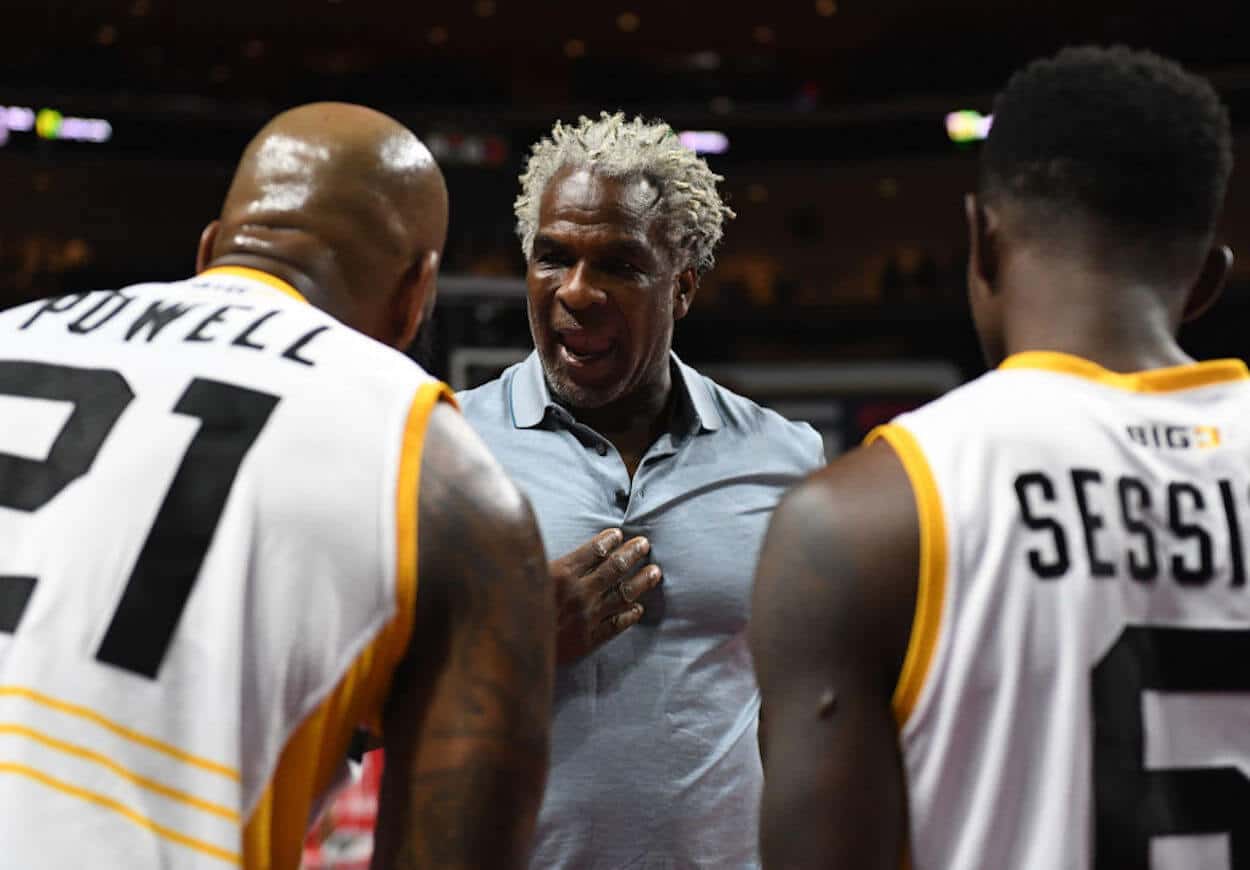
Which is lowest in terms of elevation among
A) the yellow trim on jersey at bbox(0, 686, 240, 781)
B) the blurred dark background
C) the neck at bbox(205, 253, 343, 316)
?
the yellow trim on jersey at bbox(0, 686, 240, 781)

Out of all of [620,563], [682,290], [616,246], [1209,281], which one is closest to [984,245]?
[1209,281]

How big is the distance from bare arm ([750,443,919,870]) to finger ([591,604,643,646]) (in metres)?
0.88

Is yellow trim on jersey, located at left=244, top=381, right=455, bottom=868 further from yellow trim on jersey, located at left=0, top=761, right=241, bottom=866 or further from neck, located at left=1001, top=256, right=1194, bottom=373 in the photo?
neck, located at left=1001, top=256, right=1194, bottom=373

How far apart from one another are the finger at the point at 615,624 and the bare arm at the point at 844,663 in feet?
2.90

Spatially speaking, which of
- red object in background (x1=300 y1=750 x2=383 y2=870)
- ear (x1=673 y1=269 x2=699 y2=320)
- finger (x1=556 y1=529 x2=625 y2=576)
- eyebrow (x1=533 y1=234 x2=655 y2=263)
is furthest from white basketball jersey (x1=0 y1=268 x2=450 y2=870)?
red object in background (x1=300 y1=750 x2=383 y2=870)

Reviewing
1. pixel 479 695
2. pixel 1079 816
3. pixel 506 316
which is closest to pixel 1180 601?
pixel 1079 816

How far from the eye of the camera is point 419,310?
173 cm

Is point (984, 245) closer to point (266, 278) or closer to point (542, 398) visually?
point (266, 278)

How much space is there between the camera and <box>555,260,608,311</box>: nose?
2.56m

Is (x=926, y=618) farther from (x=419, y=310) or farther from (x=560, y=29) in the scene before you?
(x=560, y=29)

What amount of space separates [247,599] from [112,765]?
0.63 ft

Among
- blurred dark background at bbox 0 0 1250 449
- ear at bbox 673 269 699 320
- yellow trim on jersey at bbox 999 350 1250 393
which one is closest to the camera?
yellow trim on jersey at bbox 999 350 1250 393

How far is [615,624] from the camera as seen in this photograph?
229 cm

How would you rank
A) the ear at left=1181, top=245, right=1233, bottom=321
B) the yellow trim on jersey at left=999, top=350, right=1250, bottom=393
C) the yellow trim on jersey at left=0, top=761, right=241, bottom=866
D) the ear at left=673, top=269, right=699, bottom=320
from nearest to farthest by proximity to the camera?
the yellow trim on jersey at left=0, top=761, right=241, bottom=866, the yellow trim on jersey at left=999, top=350, right=1250, bottom=393, the ear at left=1181, top=245, right=1233, bottom=321, the ear at left=673, top=269, right=699, bottom=320
